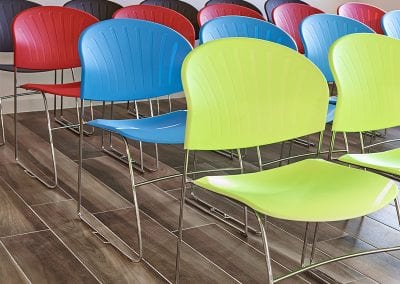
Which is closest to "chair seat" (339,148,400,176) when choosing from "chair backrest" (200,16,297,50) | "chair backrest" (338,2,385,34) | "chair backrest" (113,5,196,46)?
"chair backrest" (200,16,297,50)

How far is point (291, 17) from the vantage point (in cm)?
470

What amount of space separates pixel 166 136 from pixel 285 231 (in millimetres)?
793

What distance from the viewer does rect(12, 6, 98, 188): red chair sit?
3.51 meters

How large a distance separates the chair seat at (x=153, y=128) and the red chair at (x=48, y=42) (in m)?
0.63

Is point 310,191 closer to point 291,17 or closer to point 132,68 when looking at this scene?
point 132,68

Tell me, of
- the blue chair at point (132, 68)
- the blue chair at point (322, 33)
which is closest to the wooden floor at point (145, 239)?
the blue chair at point (132, 68)

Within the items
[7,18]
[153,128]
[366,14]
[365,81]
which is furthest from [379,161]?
[366,14]

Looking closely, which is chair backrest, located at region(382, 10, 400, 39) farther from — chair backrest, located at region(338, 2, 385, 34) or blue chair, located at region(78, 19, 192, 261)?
blue chair, located at region(78, 19, 192, 261)

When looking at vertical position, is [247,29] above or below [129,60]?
above

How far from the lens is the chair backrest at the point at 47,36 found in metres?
3.55

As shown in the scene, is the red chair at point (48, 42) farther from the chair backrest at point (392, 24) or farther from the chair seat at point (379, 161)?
the chair backrest at point (392, 24)

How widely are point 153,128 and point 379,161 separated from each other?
40.8 inches

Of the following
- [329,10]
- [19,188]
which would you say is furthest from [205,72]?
[329,10]

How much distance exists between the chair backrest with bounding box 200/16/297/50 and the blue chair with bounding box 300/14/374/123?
0.14m
